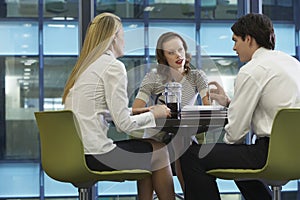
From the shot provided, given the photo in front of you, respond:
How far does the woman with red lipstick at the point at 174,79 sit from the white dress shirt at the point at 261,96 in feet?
3.65

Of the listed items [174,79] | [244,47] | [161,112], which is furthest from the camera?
[174,79]

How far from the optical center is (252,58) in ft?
9.40

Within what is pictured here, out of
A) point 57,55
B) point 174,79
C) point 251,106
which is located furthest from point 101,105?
point 57,55

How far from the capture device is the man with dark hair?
2.67m

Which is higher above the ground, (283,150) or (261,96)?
(261,96)

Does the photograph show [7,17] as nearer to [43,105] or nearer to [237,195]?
[43,105]

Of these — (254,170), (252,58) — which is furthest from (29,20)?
(254,170)

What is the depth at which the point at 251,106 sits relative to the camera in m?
2.66

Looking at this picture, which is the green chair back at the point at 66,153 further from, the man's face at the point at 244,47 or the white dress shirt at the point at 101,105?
the man's face at the point at 244,47

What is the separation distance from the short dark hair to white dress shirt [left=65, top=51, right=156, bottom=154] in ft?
2.16

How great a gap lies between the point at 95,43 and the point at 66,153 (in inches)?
23.9

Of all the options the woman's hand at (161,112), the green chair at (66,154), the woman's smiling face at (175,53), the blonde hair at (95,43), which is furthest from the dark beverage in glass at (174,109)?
the woman's smiling face at (175,53)

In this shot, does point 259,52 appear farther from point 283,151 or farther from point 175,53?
point 175,53

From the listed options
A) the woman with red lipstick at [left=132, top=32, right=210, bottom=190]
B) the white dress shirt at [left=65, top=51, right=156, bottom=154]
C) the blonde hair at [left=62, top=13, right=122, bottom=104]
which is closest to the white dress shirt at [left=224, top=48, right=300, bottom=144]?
the white dress shirt at [left=65, top=51, right=156, bottom=154]
